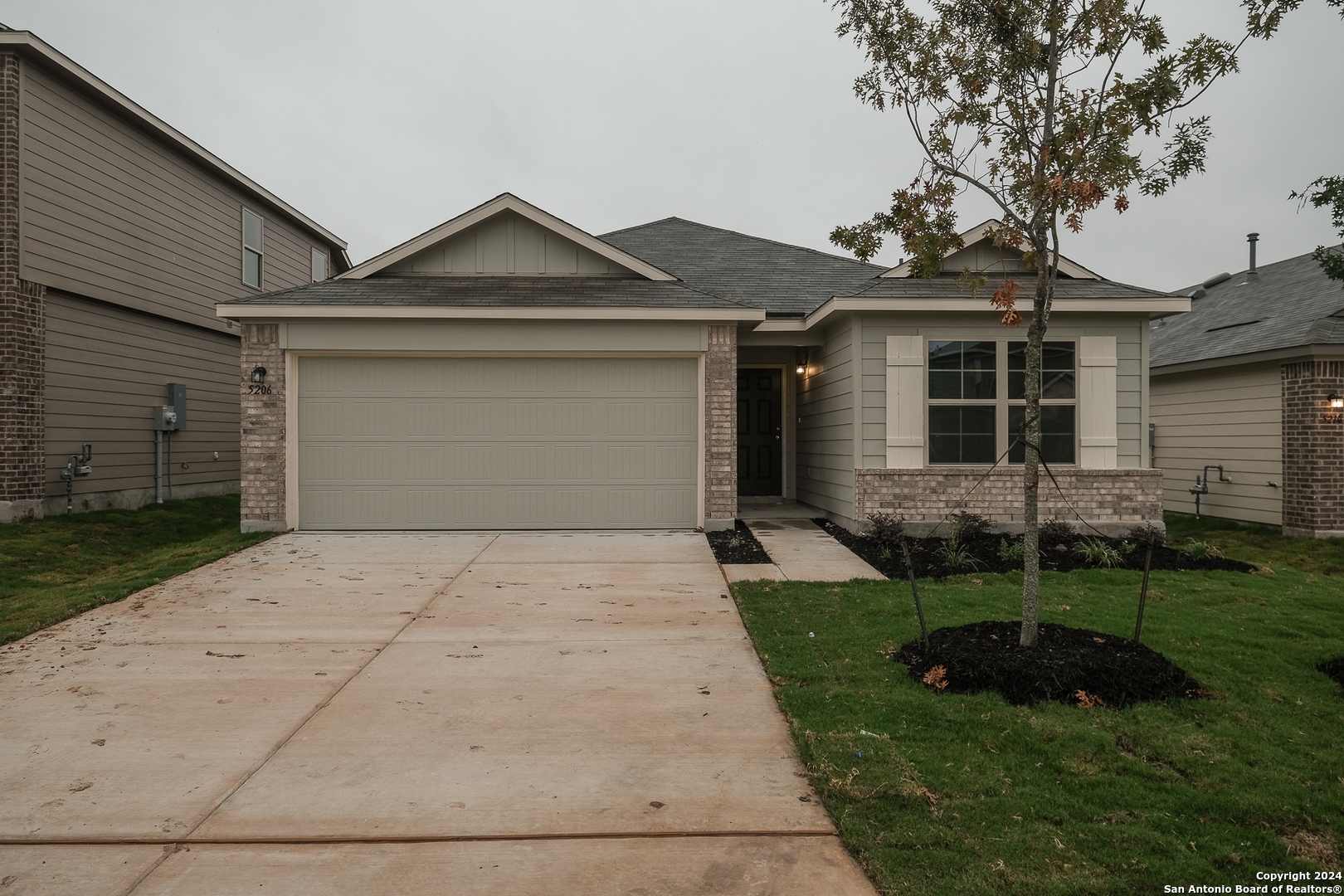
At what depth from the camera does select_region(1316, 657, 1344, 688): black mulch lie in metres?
4.35

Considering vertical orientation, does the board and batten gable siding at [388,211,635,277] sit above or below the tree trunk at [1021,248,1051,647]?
above

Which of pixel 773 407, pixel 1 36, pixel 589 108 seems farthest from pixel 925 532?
pixel 589 108

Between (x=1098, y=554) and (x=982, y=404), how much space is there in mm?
2339

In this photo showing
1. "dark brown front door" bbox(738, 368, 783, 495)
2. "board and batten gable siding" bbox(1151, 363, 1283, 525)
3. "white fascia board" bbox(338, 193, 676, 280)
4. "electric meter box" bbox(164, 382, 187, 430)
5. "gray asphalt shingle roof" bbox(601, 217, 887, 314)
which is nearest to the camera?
"white fascia board" bbox(338, 193, 676, 280)

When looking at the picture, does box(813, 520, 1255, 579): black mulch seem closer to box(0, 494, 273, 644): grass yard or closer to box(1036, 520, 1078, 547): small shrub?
box(1036, 520, 1078, 547): small shrub

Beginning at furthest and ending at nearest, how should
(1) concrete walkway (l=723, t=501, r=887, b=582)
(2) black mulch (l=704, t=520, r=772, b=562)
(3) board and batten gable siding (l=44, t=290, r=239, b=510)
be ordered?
(3) board and batten gable siding (l=44, t=290, r=239, b=510), (2) black mulch (l=704, t=520, r=772, b=562), (1) concrete walkway (l=723, t=501, r=887, b=582)

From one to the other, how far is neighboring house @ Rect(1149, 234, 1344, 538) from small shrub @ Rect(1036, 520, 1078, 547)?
4268mm

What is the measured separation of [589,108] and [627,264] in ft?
169

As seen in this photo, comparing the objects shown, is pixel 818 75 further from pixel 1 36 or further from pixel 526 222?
pixel 1 36

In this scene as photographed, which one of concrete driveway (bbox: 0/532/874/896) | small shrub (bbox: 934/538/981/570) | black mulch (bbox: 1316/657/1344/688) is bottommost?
concrete driveway (bbox: 0/532/874/896)

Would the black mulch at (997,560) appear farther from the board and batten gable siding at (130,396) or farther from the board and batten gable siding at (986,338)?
the board and batten gable siding at (130,396)

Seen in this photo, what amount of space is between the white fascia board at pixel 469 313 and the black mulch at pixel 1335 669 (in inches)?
260

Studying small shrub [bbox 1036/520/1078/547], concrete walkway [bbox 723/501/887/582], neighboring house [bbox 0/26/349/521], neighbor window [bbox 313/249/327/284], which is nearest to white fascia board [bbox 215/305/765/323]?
concrete walkway [bbox 723/501/887/582]

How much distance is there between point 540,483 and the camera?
385 inches
